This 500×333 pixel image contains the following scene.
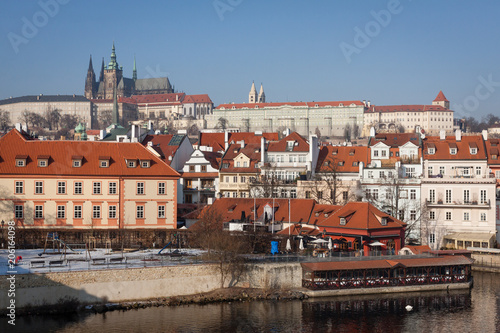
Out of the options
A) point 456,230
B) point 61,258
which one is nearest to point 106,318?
point 61,258

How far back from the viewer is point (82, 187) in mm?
50156

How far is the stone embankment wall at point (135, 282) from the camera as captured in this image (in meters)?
35.7

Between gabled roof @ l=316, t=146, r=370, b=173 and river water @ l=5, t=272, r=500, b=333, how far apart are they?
78.8ft

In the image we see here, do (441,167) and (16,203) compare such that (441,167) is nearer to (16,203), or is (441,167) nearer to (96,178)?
(96,178)

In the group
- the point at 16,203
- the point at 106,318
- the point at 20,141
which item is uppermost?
the point at 20,141

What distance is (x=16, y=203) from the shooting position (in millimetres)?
49031

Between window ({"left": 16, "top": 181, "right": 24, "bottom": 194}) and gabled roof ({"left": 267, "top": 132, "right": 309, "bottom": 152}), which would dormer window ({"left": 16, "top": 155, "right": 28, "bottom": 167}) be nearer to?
window ({"left": 16, "top": 181, "right": 24, "bottom": 194})

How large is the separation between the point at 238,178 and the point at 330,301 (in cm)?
2795

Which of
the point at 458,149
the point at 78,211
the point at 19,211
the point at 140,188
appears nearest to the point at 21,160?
the point at 19,211

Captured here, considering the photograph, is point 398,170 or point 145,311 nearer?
point 145,311

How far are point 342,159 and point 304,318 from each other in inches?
1229

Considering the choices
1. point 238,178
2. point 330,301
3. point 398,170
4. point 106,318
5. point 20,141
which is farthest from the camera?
point 238,178

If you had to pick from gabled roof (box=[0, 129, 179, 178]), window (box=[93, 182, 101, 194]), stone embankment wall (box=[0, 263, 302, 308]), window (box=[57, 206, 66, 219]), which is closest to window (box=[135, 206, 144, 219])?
gabled roof (box=[0, 129, 179, 178])

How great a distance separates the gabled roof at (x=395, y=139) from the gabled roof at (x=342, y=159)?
1.73 m
